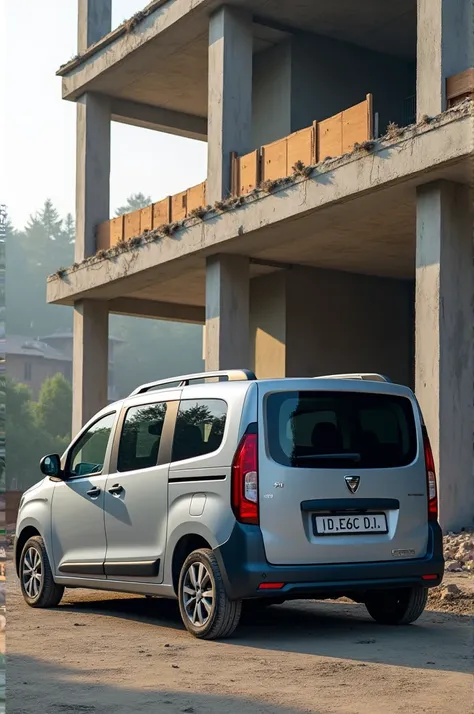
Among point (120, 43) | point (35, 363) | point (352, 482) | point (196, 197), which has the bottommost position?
point (352, 482)

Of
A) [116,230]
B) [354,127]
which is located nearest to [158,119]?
[116,230]

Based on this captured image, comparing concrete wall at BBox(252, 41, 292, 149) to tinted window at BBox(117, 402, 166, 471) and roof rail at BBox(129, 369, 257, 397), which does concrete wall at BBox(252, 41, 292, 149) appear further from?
tinted window at BBox(117, 402, 166, 471)

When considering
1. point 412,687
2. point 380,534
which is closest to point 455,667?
point 412,687

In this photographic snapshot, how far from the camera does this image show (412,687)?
6168 millimetres

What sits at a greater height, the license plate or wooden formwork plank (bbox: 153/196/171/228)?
wooden formwork plank (bbox: 153/196/171/228)

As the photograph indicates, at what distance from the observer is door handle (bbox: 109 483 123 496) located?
9.27 meters

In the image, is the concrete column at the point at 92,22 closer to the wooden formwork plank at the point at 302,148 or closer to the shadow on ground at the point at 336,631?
the wooden formwork plank at the point at 302,148

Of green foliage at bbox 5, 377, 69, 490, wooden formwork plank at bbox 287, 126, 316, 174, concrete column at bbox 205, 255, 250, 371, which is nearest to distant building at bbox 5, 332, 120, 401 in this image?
green foliage at bbox 5, 377, 69, 490

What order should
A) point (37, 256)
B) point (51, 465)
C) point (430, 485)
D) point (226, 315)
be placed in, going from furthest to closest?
1. point (37, 256)
2. point (226, 315)
3. point (51, 465)
4. point (430, 485)

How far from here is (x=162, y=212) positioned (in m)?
23.4

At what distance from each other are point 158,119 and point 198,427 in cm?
2138

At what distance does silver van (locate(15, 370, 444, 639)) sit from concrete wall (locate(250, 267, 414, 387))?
1548 centimetres

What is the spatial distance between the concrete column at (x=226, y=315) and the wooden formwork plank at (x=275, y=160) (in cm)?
234

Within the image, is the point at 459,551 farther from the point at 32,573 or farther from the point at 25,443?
the point at 25,443
